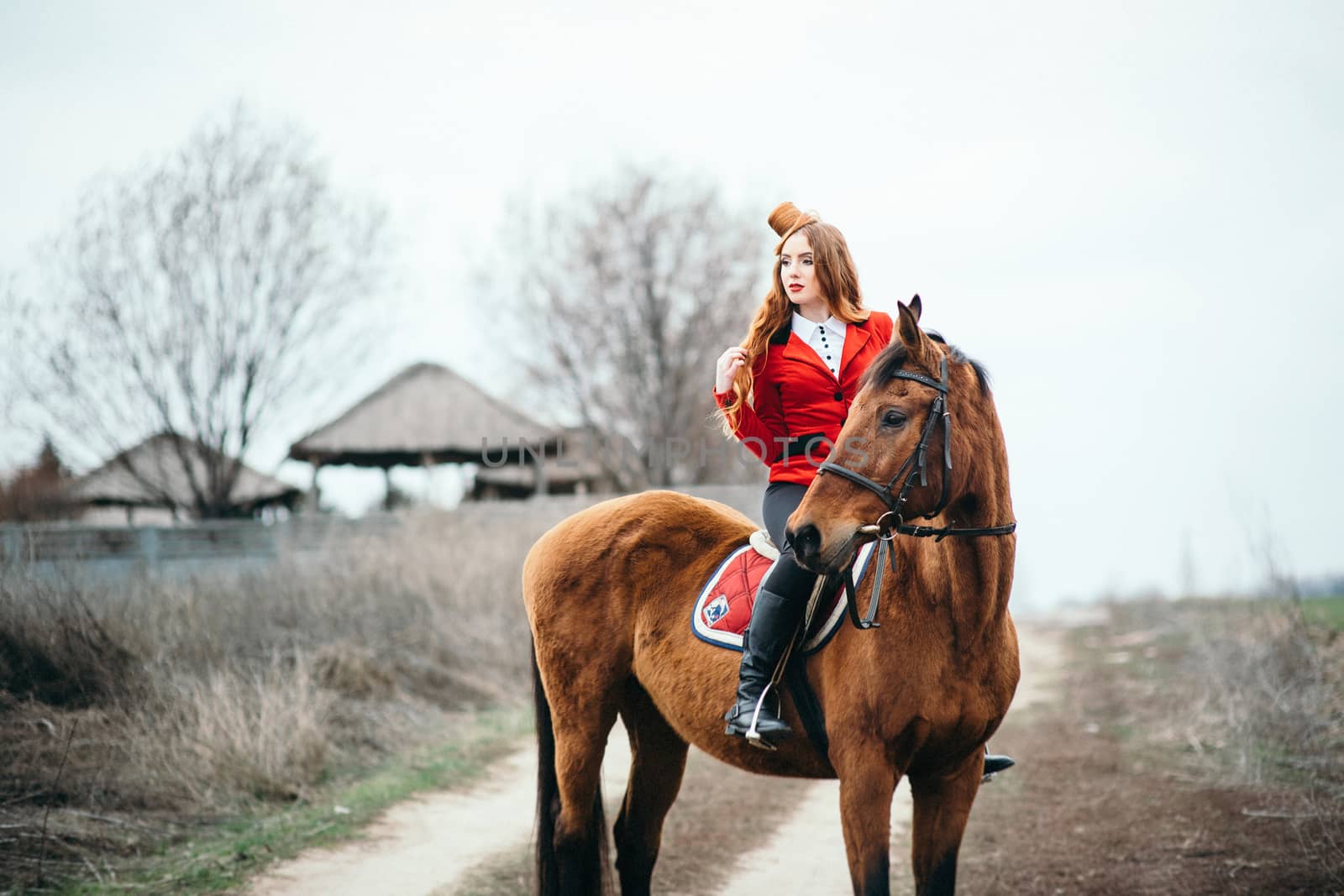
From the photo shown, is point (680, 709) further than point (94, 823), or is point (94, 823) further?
point (94, 823)

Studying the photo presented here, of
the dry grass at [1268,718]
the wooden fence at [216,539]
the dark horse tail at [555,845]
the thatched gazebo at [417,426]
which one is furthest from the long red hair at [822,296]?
the thatched gazebo at [417,426]

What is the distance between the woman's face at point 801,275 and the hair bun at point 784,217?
0.58ft

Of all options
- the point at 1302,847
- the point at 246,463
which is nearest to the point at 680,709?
the point at 1302,847

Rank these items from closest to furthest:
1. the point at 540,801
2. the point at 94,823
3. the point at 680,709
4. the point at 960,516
A: the point at 960,516, the point at 680,709, the point at 540,801, the point at 94,823

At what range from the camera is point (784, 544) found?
3.48 m

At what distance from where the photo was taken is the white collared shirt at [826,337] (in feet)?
11.6

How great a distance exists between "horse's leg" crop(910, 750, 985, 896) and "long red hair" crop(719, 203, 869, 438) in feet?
4.65

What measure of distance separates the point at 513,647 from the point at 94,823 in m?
7.10

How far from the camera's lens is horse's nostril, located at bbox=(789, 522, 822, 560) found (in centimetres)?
283

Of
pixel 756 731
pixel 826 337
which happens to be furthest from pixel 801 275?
pixel 756 731

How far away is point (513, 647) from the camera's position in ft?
42.9

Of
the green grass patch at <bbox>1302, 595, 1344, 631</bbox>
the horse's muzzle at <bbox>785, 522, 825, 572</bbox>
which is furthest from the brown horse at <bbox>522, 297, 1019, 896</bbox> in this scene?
the green grass patch at <bbox>1302, 595, 1344, 631</bbox>

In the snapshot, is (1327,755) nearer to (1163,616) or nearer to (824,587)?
(824,587)

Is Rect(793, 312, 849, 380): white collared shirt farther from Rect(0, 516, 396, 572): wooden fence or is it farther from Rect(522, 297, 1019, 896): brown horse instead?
Rect(0, 516, 396, 572): wooden fence
